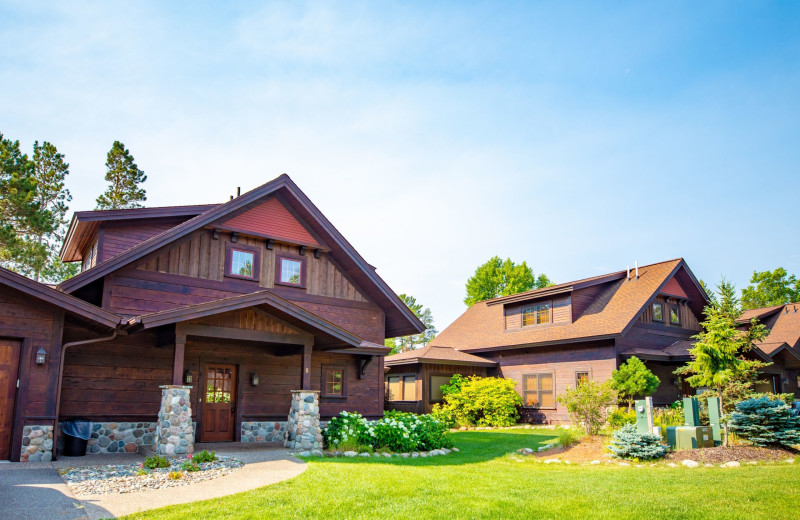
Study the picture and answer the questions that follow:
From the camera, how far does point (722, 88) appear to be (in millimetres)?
14391

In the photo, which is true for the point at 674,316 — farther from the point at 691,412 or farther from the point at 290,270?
the point at 290,270

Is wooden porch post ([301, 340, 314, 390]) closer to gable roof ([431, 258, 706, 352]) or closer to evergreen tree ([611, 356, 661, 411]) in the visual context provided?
evergreen tree ([611, 356, 661, 411])

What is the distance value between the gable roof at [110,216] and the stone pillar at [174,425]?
522cm

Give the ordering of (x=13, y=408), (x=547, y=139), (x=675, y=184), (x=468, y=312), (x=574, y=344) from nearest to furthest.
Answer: (x=13, y=408) → (x=547, y=139) → (x=675, y=184) → (x=574, y=344) → (x=468, y=312)

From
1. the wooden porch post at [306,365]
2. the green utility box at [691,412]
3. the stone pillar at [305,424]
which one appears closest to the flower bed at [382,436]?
the stone pillar at [305,424]

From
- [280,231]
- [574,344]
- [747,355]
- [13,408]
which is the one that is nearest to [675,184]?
[574,344]

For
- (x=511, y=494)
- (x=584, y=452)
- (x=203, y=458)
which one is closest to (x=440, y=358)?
(x=584, y=452)

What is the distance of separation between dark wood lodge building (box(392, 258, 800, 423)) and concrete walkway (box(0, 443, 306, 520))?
44.3 ft

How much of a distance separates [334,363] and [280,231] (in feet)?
12.9

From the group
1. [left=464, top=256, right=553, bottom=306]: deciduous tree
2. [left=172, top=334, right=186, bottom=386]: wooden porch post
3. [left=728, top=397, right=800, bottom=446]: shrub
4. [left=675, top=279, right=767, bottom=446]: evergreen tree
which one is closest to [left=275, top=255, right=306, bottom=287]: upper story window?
[left=172, top=334, right=186, bottom=386]: wooden porch post

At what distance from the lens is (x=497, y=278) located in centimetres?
4681

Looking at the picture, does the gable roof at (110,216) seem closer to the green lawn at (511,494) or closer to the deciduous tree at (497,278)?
the green lawn at (511,494)

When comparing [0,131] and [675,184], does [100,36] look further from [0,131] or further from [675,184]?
[0,131]

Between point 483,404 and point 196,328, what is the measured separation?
13.4 meters
